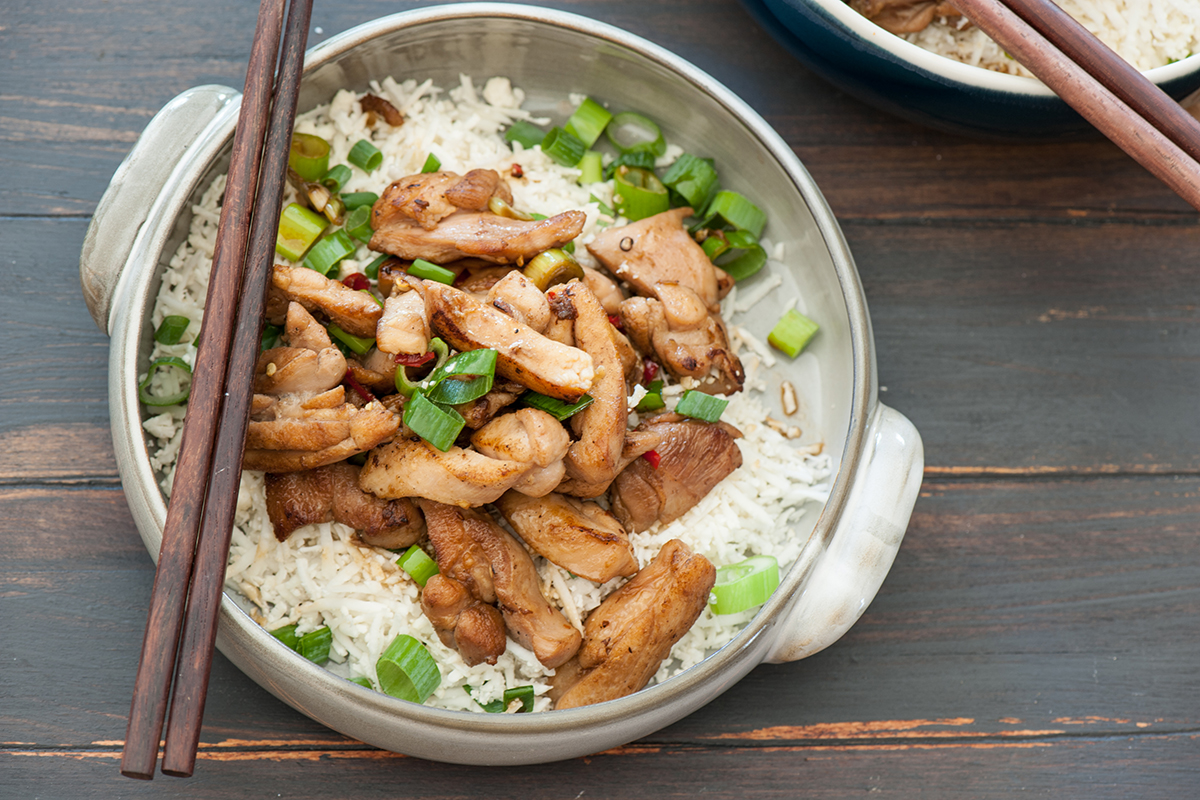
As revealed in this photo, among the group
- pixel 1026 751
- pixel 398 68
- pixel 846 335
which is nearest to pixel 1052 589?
pixel 1026 751

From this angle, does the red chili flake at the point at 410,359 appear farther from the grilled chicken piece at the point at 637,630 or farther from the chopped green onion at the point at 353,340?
the grilled chicken piece at the point at 637,630

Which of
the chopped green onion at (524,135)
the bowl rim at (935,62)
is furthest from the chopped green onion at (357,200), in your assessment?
the bowl rim at (935,62)

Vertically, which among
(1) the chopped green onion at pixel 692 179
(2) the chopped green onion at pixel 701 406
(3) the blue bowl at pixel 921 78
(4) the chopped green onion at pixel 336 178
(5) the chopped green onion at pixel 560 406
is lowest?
(2) the chopped green onion at pixel 701 406

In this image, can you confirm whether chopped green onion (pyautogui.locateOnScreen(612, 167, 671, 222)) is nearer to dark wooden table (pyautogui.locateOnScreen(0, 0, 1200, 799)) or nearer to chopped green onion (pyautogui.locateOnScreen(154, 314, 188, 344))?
dark wooden table (pyautogui.locateOnScreen(0, 0, 1200, 799))

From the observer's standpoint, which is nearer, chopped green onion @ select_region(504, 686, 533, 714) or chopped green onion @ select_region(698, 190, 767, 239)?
chopped green onion @ select_region(504, 686, 533, 714)

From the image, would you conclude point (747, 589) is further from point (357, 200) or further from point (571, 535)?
point (357, 200)

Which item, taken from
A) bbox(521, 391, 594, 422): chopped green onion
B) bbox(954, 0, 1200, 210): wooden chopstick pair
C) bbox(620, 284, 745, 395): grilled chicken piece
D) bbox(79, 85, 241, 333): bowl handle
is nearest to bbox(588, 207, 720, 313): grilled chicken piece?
bbox(620, 284, 745, 395): grilled chicken piece
